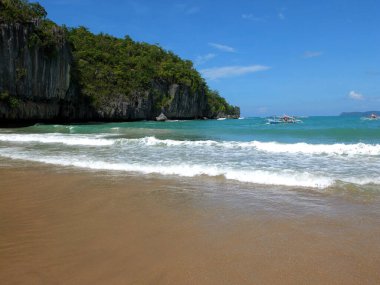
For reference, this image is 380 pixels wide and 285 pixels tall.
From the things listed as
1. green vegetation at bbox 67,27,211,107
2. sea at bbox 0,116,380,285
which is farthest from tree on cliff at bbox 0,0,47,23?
sea at bbox 0,116,380,285

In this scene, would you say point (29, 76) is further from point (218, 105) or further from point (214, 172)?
point (218, 105)

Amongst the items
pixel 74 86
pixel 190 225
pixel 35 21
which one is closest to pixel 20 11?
pixel 35 21

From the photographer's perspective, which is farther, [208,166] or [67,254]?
[208,166]

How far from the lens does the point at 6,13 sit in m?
31.6

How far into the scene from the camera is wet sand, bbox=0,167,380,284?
330 centimetres

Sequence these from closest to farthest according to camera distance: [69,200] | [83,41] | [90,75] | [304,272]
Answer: [304,272], [69,200], [90,75], [83,41]

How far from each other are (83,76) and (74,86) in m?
4.57

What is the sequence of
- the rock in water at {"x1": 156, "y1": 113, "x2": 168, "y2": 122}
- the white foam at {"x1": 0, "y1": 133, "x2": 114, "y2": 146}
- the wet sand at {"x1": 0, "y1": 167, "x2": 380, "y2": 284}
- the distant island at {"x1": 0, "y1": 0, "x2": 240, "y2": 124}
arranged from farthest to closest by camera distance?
the rock in water at {"x1": 156, "y1": 113, "x2": 168, "y2": 122}, the distant island at {"x1": 0, "y1": 0, "x2": 240, "y2": 124}, the white foam at {"x1": 0, "y1": 133, "x2": 114, "y2": 146}, the wet sand at {"x1": 0, "y1": 167, "x2": 380, "y2": 284}

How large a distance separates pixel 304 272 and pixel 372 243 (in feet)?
4.09

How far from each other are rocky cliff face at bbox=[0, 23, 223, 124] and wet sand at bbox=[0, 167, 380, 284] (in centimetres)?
3069

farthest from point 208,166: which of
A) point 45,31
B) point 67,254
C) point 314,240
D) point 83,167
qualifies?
point 45,31

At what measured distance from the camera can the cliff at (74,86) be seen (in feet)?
111

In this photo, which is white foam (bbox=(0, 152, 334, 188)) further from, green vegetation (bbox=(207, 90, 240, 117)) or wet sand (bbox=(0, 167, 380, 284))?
green vegetation (bbox=(207, 90, 240, 117))

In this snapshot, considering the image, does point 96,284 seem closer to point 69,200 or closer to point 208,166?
point 69,200
